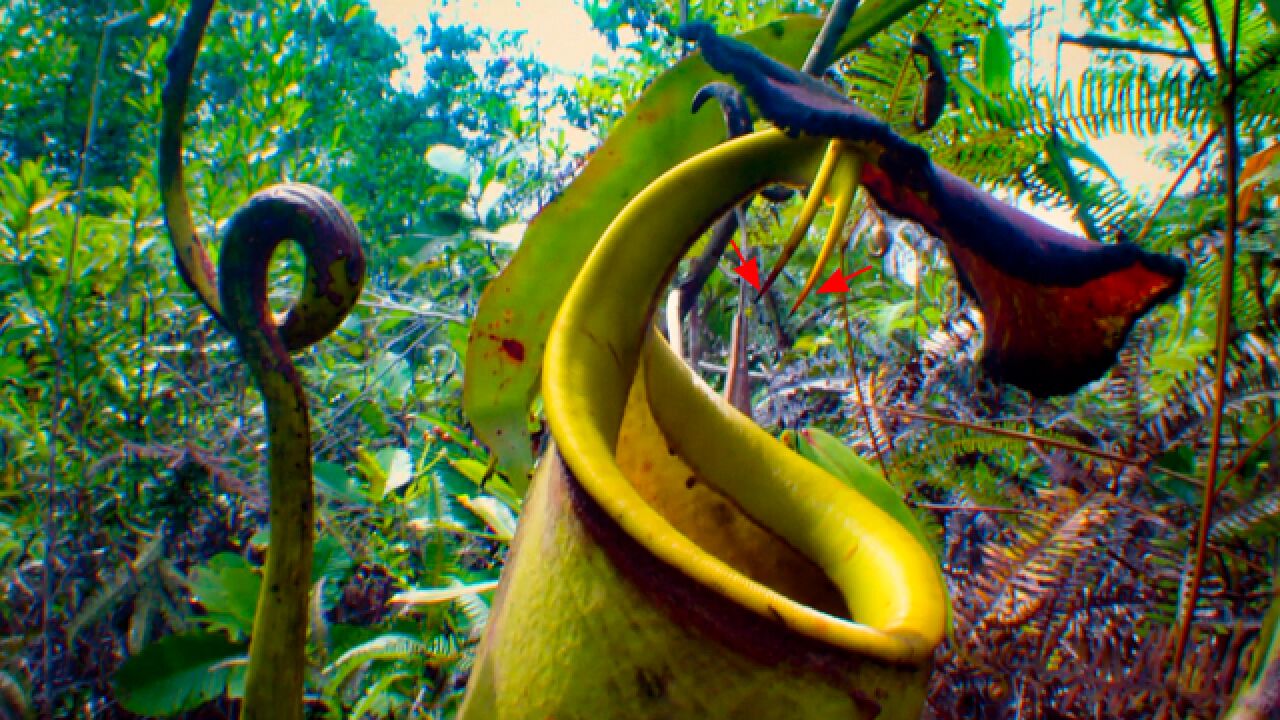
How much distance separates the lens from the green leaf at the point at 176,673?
1.22m

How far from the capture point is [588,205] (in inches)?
22.5

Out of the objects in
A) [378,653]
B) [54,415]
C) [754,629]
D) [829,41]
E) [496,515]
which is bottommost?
[378,653]

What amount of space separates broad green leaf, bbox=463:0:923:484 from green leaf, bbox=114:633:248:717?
107 centimetres

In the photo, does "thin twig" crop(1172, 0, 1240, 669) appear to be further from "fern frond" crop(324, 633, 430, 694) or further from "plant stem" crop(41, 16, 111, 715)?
"plant stem" crop(41, 16, 111, 715)

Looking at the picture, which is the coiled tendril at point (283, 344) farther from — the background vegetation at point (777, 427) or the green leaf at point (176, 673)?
the green leaf at point (176, 673)

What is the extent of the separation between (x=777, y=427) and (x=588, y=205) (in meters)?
0.81

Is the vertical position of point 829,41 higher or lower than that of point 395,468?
higher

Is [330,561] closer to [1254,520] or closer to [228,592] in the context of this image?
[228,592]

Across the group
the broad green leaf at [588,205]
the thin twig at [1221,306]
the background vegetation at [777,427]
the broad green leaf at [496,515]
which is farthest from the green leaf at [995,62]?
the broad green leaf at [496,515]

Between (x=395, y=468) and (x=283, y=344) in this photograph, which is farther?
(x=395, y=468)

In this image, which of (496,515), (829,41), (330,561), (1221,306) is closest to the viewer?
(829,41)

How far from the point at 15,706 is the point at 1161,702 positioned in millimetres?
1425

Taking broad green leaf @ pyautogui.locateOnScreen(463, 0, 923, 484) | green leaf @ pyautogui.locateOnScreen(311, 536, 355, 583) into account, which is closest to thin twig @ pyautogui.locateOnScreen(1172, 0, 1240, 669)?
broad green leaf @ pyautogui.locateOnScreen(463, 0, 923, 484)

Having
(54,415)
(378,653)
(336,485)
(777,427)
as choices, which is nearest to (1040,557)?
(777,427)
